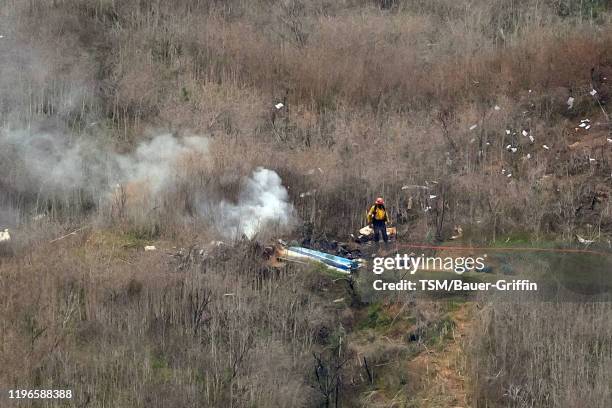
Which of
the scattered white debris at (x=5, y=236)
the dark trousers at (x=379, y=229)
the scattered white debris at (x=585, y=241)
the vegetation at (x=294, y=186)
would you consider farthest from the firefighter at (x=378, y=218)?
the scattered white debris at (x=5, y=236)

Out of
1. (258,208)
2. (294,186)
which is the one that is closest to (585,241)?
(294,186)

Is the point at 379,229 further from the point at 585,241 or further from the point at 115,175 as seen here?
the point at 115,175

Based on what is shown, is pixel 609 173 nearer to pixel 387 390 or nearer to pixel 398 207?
pixel 398 207

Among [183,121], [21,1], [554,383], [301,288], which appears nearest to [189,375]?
[301,288]

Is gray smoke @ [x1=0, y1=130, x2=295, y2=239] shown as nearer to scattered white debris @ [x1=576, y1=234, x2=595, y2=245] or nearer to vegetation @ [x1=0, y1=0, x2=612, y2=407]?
vegetation @ [x1=0, y1=0, x2=612, y2=407]

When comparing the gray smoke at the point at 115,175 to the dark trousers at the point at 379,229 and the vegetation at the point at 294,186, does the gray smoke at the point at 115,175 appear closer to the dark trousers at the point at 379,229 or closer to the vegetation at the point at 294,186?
the vegetation at the point at 294,186
